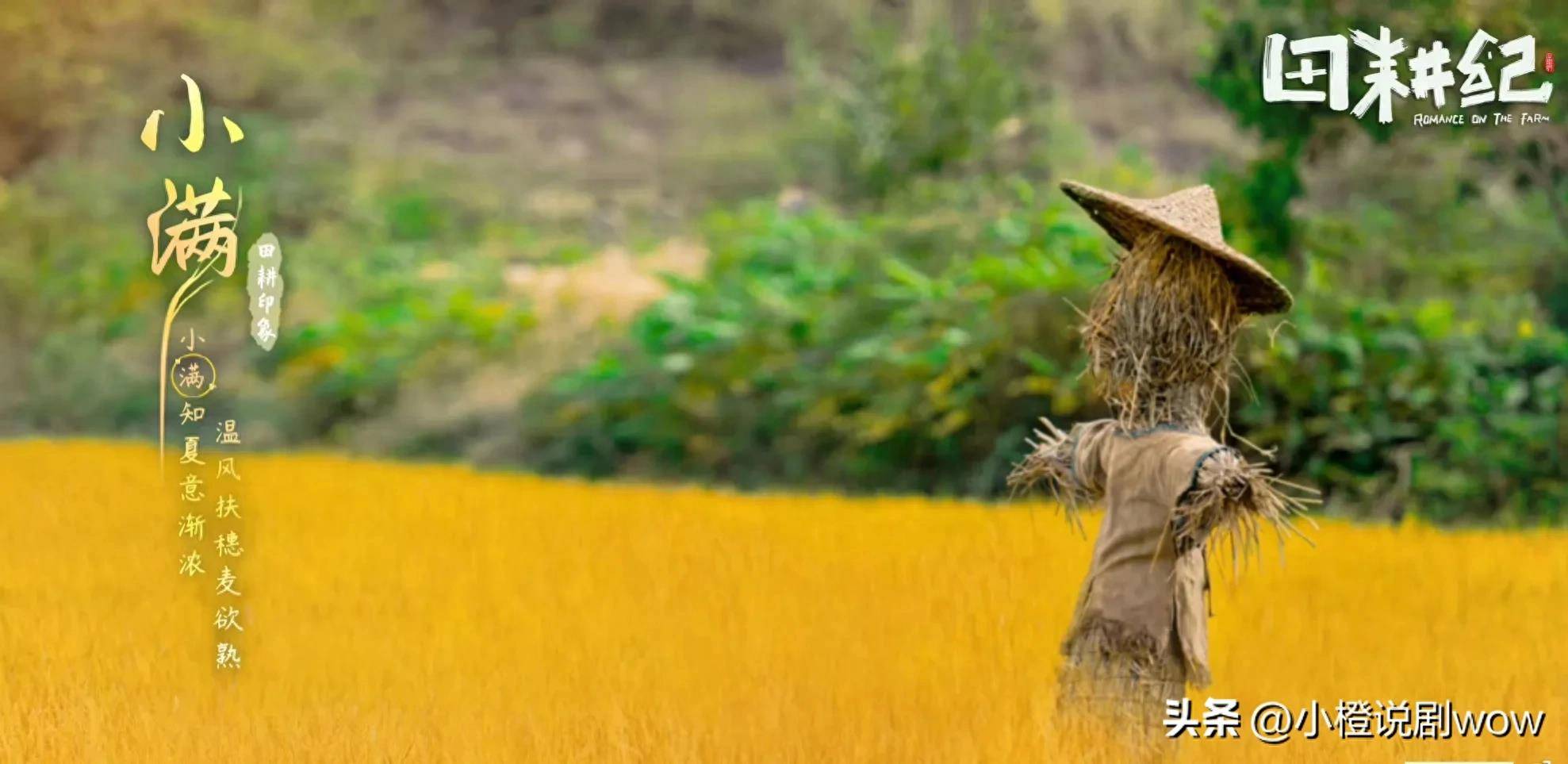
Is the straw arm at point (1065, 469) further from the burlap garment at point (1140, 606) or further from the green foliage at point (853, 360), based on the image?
the green foliage at point (853, 360)

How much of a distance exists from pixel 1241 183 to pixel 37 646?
699 cm

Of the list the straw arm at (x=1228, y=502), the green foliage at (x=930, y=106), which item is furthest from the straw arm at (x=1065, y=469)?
the green foliage at (x=930, y=106)

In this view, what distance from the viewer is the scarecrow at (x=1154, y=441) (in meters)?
3.86

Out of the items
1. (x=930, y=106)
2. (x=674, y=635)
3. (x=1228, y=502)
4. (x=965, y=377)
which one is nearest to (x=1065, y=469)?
(x=1228, y=502)

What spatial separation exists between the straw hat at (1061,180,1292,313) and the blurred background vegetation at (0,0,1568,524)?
2.17 metres

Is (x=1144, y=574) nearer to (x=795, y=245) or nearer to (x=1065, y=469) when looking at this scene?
(x=1065, y=469)

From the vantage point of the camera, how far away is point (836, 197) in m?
14.9

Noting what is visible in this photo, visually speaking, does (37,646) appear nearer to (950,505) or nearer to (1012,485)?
(1012,485)

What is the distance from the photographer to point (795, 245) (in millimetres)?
12102

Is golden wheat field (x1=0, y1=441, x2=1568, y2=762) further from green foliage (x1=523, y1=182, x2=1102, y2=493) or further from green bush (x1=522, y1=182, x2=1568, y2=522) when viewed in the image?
green foliage (x1=523, y1=182, x2=1102, y2=493)

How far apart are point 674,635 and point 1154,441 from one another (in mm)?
1810

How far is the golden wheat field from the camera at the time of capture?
4.05 m

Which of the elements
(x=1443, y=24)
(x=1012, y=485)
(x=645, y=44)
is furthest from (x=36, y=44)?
(x=1012, y=485)

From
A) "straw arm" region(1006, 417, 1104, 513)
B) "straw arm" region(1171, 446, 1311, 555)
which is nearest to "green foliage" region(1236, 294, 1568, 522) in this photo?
"straw arm" region(1006, 417, 1104, 513)
